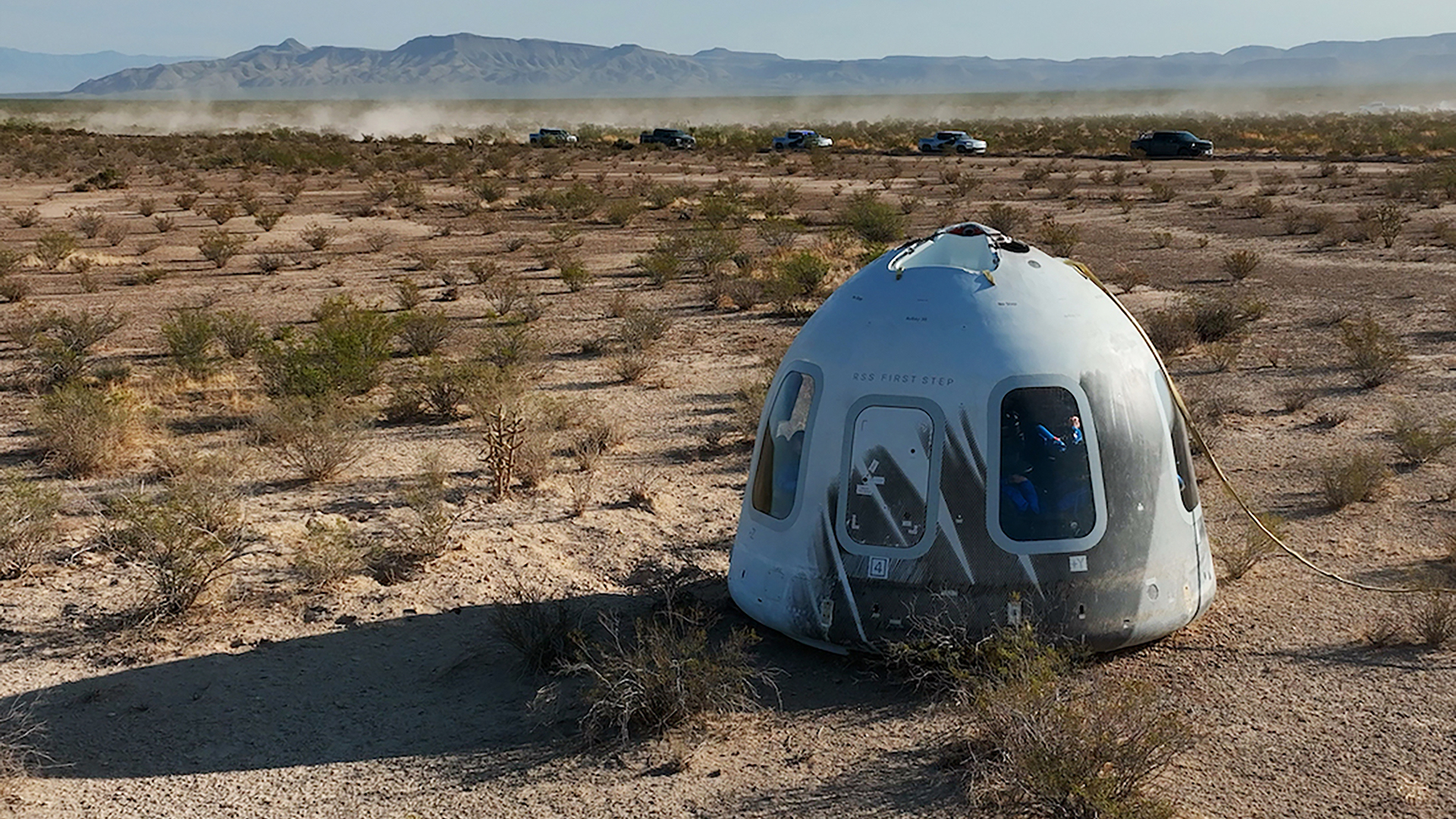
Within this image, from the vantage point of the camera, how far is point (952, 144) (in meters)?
61.3

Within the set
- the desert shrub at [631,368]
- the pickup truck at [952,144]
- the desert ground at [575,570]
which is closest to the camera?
the desert ground at [575,570]

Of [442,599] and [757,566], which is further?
[442,599]

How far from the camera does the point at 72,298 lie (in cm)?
2094

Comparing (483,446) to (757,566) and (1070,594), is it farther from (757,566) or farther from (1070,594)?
(1070,594)

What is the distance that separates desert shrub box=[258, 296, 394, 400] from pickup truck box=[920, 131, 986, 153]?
48.5 m

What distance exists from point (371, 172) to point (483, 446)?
39.2 m

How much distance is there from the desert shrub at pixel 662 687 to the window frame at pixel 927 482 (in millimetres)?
807

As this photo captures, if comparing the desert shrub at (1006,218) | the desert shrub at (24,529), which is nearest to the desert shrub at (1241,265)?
the desert shrub at (1006,218)

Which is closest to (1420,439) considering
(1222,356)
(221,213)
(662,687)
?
(1222,356)

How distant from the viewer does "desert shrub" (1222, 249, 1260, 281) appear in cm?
2239

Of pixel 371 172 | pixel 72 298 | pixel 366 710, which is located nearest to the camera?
pixel 366 710

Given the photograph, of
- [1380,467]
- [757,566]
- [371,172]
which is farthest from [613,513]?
[371,172]

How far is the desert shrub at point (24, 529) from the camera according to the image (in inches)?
342

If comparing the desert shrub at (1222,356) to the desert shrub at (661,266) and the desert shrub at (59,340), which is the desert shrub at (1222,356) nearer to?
the desert shrub at (661,266)
